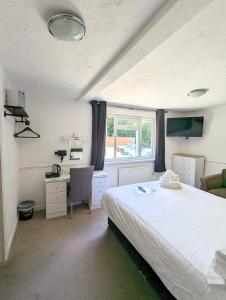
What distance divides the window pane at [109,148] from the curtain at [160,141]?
4.37 feet

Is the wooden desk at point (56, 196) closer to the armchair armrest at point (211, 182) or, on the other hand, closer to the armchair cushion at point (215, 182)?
the armchair armrest at point (211, 182)

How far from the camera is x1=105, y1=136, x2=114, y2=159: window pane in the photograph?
13.3 ft

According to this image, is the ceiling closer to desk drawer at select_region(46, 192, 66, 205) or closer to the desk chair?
the desk chair

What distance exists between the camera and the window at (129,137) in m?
4.09

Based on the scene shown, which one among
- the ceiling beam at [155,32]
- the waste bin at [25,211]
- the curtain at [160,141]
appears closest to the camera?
the ceiling beam at [155,32]

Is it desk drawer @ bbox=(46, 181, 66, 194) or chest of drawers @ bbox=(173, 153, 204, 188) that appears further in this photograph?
chest of drawers @ bbox=(173, 153, 204, 188)

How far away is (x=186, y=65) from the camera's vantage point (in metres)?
1.82

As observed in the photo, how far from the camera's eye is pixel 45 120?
325 centimetres

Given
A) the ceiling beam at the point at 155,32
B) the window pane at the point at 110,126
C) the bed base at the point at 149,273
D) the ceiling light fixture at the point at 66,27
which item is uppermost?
the ceiling light fixture at the point at 66,27

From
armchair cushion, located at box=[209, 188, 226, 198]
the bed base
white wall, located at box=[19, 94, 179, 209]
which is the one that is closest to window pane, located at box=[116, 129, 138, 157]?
white wall, located at box=[19, 94, 179, 209]

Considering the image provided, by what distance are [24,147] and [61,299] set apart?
2517 millimetres

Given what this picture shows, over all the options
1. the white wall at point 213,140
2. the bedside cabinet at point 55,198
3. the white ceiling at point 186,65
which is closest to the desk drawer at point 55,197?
the bedside cabinet at point 55,198

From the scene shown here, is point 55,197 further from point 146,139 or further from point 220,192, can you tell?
point 220,192

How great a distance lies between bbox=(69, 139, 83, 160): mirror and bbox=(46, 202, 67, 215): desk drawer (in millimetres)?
1002
